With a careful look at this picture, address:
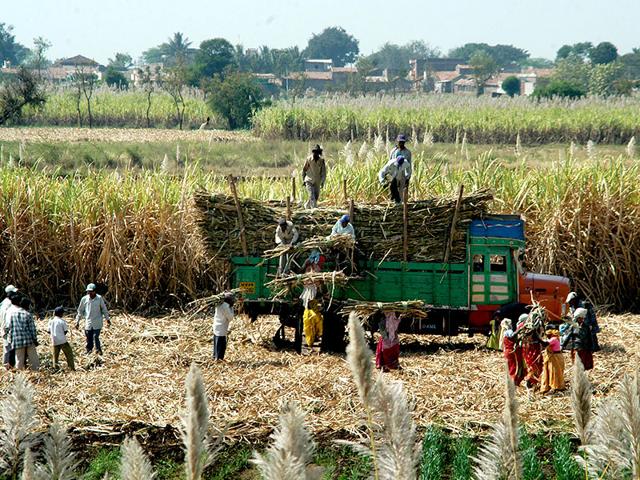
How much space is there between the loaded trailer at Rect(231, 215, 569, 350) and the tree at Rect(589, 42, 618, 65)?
123m

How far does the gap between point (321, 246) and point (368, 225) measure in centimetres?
83

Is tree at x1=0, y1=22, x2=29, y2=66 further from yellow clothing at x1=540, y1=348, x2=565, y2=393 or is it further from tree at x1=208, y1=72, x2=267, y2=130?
yellow clothing at x1=540, y1=348, x2=565, y2=393

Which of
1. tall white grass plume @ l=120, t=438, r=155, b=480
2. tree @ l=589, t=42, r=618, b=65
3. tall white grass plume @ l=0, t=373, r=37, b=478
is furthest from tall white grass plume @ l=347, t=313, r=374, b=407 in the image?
tree @ l=589, t=42, r=618, b=65

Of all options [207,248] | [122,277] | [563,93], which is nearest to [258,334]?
[207,248]

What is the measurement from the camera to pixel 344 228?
13.8 meters

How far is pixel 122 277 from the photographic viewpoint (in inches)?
651

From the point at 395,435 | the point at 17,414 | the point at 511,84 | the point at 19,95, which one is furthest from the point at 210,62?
the point at 395,435

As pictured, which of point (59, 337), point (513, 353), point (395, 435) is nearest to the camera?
point (395, 435)

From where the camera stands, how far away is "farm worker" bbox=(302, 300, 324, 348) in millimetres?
13578

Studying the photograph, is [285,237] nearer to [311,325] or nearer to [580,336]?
[311,325]

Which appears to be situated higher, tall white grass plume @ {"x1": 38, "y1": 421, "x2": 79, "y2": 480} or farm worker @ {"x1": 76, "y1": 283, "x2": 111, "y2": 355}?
tall white grass plume @ {"x1": 38, "y1": 421, "x2": 79, "y2": 480}

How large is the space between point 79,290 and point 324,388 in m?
6.61

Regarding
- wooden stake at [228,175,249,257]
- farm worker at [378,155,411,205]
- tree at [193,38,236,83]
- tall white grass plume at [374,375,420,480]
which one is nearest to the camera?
tall white grass plume at [374,375,420,480]

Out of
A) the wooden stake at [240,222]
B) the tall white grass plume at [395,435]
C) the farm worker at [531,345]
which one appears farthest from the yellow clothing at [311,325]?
the tall white grass plume at [395,435]
